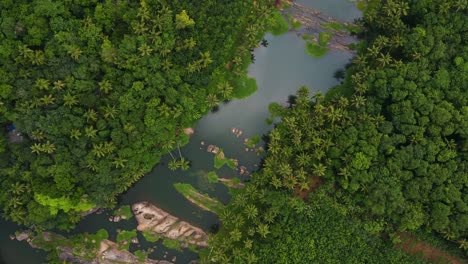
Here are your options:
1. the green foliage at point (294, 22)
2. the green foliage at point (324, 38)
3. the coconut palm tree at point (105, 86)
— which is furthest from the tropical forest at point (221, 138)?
the green foliage at point (324, 38)

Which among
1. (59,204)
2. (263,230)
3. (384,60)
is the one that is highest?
(384,60)

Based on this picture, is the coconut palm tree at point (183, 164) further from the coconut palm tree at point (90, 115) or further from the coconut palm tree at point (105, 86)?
the coconut palm tree at point (105, 86)

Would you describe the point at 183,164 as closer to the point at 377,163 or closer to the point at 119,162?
the point at 119,162

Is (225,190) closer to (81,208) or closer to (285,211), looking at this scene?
(285,211)

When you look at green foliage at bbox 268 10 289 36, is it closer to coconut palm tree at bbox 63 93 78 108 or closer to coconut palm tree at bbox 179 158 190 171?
coconut palm tree at bbox 179 158 190 171

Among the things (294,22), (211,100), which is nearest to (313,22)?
(294,22)

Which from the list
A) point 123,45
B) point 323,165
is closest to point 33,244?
point 123,45

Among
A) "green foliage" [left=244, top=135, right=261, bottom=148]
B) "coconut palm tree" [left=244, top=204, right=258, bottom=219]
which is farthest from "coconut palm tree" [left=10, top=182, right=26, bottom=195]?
"green foliage" [left=244, top=135, right=261, bottom=148]
